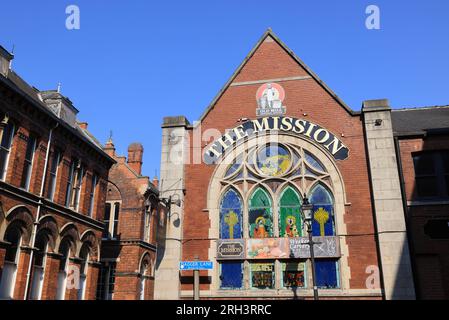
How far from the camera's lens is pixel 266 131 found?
65.2 ft

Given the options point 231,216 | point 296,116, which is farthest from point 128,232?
point 296,116

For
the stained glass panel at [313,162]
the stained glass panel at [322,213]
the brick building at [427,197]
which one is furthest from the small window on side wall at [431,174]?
the stained glass panel at [313,162]

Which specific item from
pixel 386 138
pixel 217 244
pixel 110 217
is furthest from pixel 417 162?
pixel 110 217

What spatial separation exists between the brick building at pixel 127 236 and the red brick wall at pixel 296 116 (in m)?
9.03

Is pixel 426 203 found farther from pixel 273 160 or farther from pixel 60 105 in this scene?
pixel 60 105

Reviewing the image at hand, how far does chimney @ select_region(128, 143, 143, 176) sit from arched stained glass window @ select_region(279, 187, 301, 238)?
18.6m

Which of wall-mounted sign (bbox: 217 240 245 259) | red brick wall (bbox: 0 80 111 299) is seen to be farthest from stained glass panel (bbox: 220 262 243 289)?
red brick wall (bbox: 0 80 111 299)

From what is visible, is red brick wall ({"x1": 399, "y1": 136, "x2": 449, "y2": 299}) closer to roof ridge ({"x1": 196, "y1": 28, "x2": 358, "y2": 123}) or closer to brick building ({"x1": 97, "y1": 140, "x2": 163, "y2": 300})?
roof ridge ({"x1": 196, "y1": 28, "x2": 358, "y2": 123})

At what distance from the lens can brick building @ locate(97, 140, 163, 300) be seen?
28.4 meters

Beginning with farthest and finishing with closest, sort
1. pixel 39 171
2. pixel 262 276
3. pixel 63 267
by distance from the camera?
pixel 63 267 → pixel 39 171 → pixel 262 276

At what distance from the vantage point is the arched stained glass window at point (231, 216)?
18.7 meters

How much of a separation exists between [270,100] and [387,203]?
763 centimetres

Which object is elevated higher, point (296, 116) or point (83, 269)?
point (296, 116)
